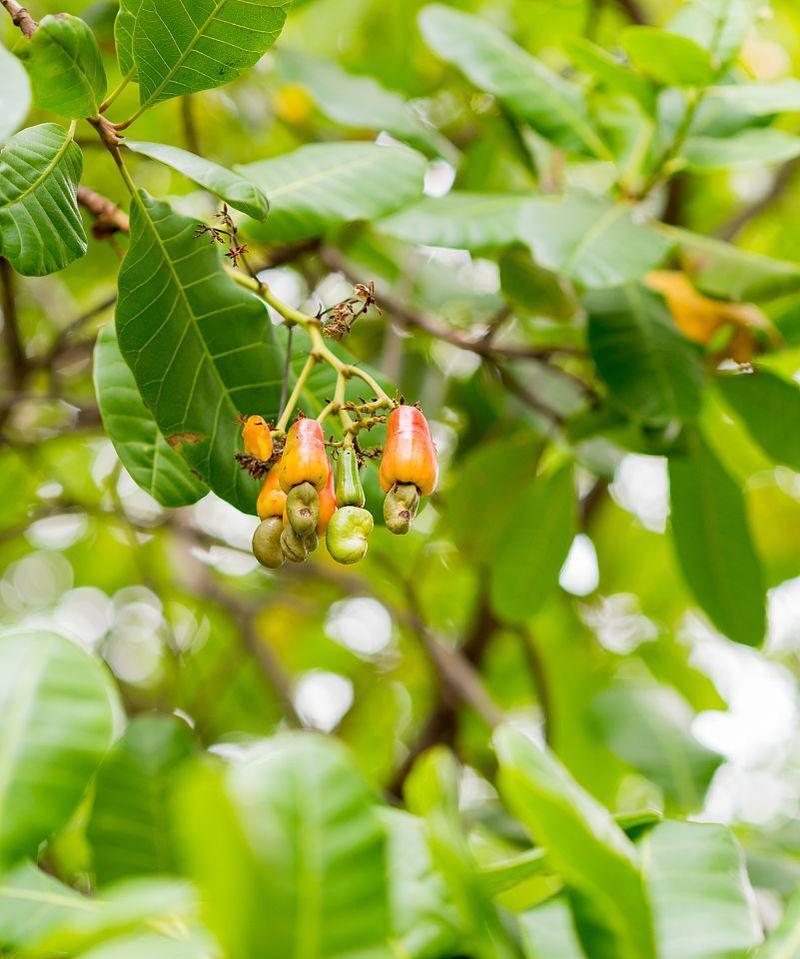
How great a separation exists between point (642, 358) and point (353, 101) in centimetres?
56

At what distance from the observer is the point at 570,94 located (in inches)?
55.8

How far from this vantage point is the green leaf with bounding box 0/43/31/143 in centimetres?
62

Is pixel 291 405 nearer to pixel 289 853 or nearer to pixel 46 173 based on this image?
pixel 46 173

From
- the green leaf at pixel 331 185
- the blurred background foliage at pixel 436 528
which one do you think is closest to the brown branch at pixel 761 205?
the blurred background foliage at pixel 436 528

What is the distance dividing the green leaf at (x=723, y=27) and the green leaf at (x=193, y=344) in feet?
2.40

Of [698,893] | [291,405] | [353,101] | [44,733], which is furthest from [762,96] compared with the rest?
[44,733]

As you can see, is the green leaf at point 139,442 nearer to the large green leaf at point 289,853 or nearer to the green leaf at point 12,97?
the green leaf at point 12,97

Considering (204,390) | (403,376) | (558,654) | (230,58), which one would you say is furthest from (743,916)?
(558,654)

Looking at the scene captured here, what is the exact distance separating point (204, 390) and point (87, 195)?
26 centimetres

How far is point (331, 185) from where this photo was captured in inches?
41.5

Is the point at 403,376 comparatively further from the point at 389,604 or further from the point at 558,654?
the point at 558,654

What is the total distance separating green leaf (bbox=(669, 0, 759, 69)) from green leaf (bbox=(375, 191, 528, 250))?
29 centimetres

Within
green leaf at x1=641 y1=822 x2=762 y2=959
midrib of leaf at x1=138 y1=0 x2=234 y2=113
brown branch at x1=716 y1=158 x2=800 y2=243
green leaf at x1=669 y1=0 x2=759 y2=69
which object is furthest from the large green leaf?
brown branch at x1=716 y1=158 x2=800 y2=243

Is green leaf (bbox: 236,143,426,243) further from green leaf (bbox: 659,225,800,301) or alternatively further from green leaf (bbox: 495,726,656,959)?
green leaf (bbox: 495,726,656,959)
